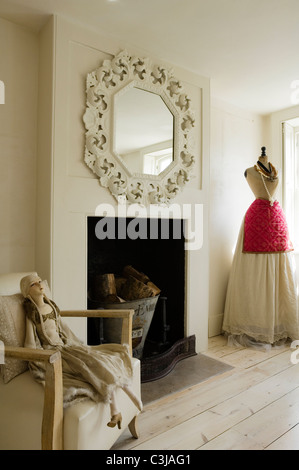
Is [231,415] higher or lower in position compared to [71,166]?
lower

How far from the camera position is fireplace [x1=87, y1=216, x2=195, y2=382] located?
2785mm

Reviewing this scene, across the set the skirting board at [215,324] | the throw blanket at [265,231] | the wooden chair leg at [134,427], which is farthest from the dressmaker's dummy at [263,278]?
the wooden chair leg at [134,427]

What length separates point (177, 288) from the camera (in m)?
3.04

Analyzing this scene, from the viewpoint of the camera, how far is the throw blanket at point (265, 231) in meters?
3.23

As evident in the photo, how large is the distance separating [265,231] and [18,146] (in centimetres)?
223

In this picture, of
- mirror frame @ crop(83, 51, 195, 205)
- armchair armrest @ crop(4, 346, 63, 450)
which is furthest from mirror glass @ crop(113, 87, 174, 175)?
armchair armrest @ crop(4, 346, 63, 450)

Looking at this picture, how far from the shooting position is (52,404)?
4.20 feet

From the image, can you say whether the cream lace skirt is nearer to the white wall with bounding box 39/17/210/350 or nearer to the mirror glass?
the mirror glass

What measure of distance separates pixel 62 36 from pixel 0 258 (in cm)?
148

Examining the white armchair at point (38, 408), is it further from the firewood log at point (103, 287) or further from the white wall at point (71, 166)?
the firewood log at point (103, 287)

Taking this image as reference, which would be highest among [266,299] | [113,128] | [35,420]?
[113,128]

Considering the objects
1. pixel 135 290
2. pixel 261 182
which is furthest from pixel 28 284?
pixel 261 182

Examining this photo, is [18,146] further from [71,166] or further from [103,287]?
[103,287]

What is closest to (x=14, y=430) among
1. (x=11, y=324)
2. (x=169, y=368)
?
(x=11, y=324)
